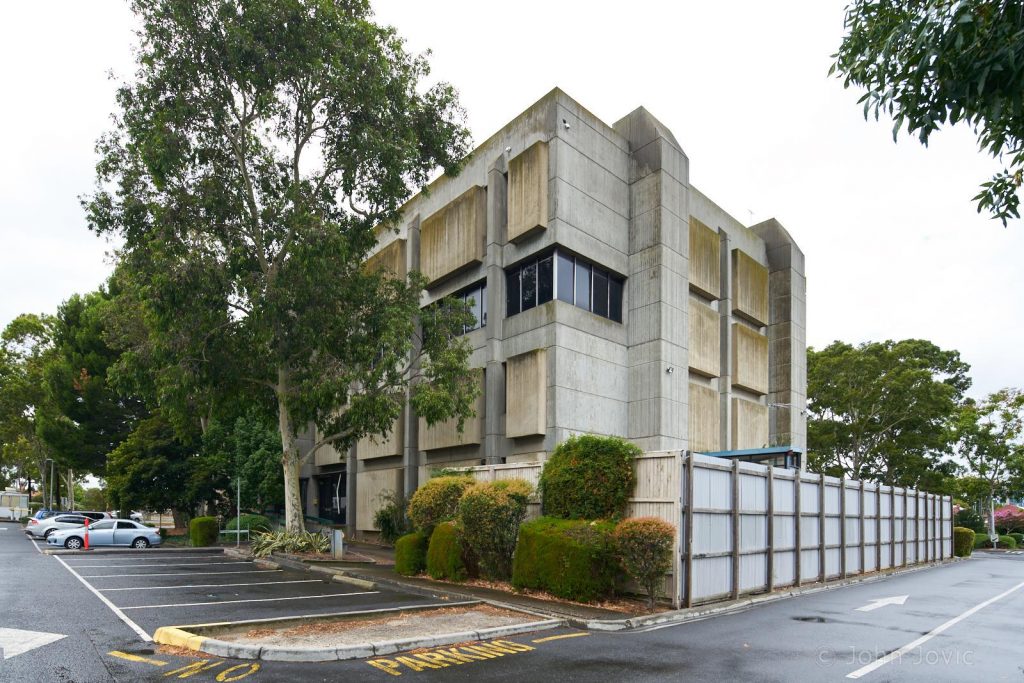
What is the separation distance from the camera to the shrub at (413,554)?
65.0 ft

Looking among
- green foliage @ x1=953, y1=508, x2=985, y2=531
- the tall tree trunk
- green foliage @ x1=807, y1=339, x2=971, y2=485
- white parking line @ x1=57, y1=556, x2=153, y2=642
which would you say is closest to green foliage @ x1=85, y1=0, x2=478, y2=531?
the tall tree trunk

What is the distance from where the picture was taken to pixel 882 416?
160 ft

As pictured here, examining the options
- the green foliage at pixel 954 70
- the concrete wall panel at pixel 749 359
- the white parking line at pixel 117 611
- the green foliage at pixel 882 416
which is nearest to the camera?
the green foliage at pixel 954 70

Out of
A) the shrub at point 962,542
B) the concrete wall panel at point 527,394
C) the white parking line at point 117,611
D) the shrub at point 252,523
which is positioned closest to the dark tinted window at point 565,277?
the concrete wall panel at point 527,394

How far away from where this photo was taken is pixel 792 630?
12648 mm

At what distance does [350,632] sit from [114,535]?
88.4ft

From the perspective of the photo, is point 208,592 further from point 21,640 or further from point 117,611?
point 21,640

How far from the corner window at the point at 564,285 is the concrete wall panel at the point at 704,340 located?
3.89m

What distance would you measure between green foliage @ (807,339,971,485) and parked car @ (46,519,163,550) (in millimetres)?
39842

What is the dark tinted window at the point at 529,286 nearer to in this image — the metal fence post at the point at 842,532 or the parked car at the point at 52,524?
the metal fence post at the point at 842,532

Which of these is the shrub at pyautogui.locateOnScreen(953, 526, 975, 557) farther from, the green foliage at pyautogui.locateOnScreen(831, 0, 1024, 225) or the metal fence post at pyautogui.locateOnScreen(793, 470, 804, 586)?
the green foliage at pyautogui.locateOnScreen(831, 0, 1024, 225)

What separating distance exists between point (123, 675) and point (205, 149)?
2095cm

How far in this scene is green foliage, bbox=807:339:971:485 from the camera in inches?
1842

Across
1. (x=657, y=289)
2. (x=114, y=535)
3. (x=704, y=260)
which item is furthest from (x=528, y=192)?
(x=114, y=535)
